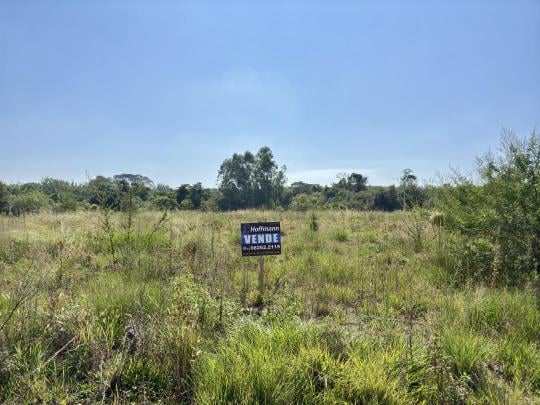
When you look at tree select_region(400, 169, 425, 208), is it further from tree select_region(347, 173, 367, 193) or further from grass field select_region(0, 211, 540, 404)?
tree select_region(347, 173, 367, 193)

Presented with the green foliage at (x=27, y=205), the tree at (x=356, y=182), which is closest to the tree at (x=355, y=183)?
the tree at (x=356, y=182)

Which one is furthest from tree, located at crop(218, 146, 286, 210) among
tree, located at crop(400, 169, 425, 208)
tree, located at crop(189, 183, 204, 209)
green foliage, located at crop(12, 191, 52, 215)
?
tree, located at crop(400, 169, 425, 208)

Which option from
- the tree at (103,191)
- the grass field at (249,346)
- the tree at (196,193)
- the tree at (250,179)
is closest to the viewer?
the grass field at (249,346)

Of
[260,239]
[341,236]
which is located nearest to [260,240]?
[260,239]

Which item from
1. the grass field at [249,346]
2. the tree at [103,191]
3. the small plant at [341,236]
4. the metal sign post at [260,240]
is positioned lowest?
the grass field at [249,346]

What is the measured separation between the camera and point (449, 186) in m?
7.15

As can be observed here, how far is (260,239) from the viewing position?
177 inches

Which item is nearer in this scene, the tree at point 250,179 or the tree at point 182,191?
the tree at point 182,191

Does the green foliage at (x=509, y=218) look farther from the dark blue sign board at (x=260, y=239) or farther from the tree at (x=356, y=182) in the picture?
the tree at (x=356, y=182)

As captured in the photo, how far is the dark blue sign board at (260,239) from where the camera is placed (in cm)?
445

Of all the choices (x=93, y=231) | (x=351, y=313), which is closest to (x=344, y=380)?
(x=351, y=313)

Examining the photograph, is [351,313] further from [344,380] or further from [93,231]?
[93,231]

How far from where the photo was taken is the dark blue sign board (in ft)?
14.6

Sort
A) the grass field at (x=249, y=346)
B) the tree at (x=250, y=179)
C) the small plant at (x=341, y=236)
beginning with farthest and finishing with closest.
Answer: the tree at (x=250, y=179) → the small plant at (x=341, y=236) → the grass field at (x=249, y=346)
